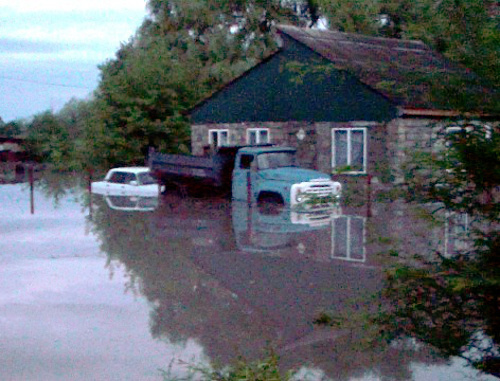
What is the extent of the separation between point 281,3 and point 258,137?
19247 mm

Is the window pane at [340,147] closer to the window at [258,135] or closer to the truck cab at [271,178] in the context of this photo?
the window at [258,135]

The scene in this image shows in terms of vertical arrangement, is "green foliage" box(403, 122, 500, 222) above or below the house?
below

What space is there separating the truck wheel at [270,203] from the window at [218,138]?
9.80m

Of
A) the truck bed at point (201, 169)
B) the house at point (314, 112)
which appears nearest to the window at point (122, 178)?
the truck bed at point (201, 169)

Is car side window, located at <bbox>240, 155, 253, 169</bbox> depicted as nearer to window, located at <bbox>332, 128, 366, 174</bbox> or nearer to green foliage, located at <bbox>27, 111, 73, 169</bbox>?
window, located at <bbox>332, 128, 366, 174</bbox>

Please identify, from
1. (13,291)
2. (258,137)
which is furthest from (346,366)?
(258,137)

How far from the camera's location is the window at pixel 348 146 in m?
26.4

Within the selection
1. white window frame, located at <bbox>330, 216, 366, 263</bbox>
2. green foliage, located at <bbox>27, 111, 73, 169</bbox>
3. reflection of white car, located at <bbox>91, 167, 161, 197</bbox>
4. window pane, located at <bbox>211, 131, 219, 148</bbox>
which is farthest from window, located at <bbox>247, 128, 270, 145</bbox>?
green foliage, located at <bbox>27, 111, 73, 169</bbox>

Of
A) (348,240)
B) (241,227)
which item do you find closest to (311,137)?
(241,227)

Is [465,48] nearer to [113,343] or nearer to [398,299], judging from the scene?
[398,299]

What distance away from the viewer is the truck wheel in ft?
70.1

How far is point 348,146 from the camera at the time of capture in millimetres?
26875

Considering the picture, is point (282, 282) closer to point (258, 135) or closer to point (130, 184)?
point (130, 184)

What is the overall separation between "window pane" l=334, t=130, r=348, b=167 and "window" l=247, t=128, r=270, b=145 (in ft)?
11.4
